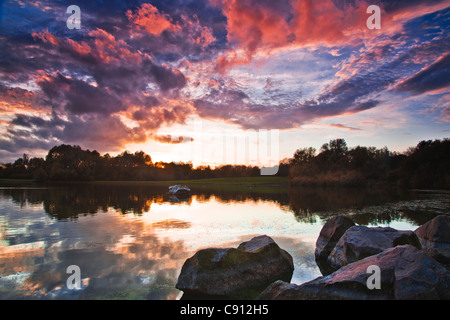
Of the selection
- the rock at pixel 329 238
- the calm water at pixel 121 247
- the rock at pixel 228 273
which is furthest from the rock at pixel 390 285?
the rock at pixel 329 238

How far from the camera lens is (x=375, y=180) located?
2943 inches

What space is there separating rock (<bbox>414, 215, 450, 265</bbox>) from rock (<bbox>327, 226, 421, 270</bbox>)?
122 cm

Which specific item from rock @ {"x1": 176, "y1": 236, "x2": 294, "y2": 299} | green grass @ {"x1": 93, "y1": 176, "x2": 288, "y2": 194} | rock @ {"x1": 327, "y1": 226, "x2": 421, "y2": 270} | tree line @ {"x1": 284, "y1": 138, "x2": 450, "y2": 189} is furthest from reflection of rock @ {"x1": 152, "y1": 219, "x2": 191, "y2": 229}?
tree line @ {"x1": 284, "y1": 138, "x2": 450, "y2": 189}

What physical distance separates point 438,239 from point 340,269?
5.47m

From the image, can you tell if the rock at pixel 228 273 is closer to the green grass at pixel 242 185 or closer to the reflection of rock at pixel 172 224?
the reflection of rock at pixel 172 224

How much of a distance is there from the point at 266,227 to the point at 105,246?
29.2 ft


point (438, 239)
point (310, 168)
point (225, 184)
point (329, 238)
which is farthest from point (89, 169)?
point (438, 239)

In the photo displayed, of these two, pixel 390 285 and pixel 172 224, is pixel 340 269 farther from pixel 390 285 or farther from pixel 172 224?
pixel 172 224

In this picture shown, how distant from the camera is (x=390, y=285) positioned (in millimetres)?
5441

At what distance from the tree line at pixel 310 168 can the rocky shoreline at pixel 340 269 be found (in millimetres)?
58980

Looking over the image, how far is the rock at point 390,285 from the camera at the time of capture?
5207mm
